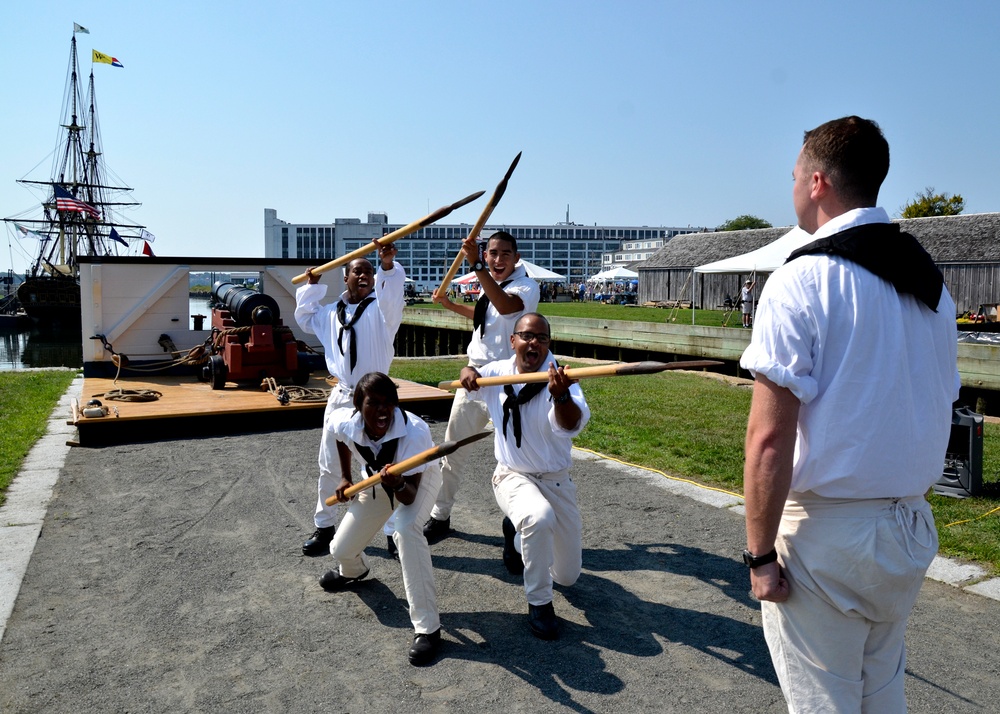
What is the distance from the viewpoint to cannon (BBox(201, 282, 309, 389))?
1195 centimetres

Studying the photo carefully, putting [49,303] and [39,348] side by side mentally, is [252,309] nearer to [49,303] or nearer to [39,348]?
[39,348]

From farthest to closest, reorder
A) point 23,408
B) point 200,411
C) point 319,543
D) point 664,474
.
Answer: point 23,408, point 200,411, point 664,474, point 319,543

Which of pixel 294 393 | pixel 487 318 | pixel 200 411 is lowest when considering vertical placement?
pixel 200 411

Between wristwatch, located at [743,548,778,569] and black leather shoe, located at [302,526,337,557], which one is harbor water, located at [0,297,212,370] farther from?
wristwatch, located at [743,548,778,569]

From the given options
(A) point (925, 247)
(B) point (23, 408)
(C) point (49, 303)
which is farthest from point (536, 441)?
(C) point (49, 303)

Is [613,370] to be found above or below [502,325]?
below

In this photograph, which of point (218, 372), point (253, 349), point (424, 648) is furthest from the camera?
point (253, 349)

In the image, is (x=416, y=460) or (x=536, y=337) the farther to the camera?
(x=536, y=337)

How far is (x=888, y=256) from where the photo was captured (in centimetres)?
216

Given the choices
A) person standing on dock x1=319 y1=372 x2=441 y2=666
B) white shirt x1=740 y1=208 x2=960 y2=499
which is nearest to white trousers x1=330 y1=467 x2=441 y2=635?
person standing on dock x1=319 y1=372 x2=441 y2=666

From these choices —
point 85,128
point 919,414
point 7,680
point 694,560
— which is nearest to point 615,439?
point 694,560

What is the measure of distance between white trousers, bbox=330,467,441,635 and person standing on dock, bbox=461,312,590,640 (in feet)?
1.54

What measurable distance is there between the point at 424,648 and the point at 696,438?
18.8 ft

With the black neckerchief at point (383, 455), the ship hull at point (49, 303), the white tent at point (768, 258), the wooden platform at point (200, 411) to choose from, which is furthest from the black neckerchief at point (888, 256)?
the ship hull at point (49, 303)
